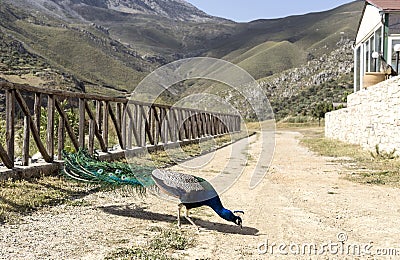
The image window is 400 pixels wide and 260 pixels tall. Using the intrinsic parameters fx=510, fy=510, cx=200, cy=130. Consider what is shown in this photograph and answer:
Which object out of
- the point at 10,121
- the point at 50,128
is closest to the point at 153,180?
the point at 10,121

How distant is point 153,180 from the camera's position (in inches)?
204

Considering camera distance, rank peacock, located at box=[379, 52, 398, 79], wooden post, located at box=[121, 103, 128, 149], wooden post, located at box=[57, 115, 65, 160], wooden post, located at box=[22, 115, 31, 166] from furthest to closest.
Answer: peacock, located at box=[379, 52, 398, 79] → wooden post, located at box=[121, 103, 128, 149] → wooden post, located at box=[57, 115, 65, 160] → wooden post, located at box=[22, 115, 31, 166]

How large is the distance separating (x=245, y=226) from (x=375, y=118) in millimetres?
9870

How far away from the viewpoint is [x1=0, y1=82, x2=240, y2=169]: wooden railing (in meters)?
7.05

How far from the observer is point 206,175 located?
30.3ft

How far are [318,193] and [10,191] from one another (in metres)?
4.31

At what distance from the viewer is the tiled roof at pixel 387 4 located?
16319 mm

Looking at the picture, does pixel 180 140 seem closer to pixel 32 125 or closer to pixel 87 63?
pixel 32 125

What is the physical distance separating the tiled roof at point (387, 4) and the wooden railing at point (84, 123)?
24.3ft

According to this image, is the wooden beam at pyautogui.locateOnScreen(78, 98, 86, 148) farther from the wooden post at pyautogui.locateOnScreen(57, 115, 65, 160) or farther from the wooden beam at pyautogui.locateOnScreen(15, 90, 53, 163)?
the wooden beam at pyautogui.locateOnScreen(15, 90, 53, 163)

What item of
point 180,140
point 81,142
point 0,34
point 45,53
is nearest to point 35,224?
point 81,142

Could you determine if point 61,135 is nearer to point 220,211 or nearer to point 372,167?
point 220,211

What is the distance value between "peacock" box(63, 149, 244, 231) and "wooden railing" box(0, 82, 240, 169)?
4.10ft

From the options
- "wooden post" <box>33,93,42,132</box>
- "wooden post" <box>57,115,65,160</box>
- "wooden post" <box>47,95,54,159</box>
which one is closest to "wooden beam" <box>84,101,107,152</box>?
"wooden post" <box>57,115,65,160</box>
